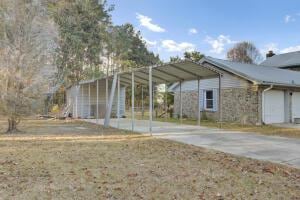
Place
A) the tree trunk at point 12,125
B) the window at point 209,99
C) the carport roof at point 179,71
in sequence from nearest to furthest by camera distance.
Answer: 1. the tree trunk at point 12,125
2. the carport roof at point 179,71
3. the window at point 209,99

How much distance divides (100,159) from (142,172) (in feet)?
4.77

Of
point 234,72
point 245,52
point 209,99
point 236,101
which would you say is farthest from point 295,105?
point 245,52

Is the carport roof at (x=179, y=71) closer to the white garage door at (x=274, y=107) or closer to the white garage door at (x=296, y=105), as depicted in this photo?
the white garage door at (x=274, y=107)

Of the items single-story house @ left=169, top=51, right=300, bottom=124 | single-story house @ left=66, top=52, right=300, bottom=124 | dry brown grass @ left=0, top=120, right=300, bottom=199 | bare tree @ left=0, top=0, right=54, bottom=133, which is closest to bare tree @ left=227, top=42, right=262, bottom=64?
single-story house @ left=66, top=52, right=300, bottom=124

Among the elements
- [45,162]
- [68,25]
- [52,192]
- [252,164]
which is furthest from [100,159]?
[68,25]

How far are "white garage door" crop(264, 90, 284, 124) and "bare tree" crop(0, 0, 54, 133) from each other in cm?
1087

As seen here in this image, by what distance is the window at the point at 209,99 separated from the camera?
19328mm

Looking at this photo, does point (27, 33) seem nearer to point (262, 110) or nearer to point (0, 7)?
point (0, 7)

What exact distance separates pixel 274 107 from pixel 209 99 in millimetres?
3965

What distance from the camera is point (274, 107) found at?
1697 centimetres

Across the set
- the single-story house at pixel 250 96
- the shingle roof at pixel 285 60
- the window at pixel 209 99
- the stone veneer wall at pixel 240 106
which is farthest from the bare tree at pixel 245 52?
the stone veneer wall at pixel 240 106

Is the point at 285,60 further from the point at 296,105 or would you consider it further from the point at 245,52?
the point at 245,52

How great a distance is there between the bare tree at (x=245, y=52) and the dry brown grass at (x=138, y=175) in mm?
41275

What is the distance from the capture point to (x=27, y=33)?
13344 millimetres
